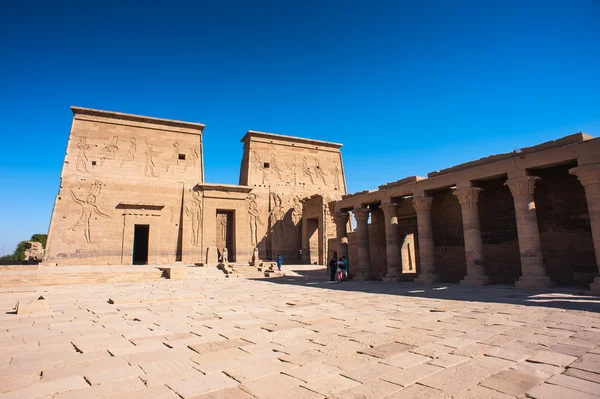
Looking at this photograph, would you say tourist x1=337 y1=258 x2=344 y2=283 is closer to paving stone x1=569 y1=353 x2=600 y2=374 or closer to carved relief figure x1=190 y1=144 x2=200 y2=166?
paving stone x1=569 y1=353 x2=600 y2=374

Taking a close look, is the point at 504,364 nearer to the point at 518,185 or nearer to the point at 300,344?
the point at 300,344

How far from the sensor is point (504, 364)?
353cm

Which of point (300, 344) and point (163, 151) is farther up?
→ point (163, 151)

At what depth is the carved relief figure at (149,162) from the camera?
23469 millimetres

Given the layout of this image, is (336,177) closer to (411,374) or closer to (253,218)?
(253,218)

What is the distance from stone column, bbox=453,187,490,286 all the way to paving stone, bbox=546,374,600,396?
9.10 metres

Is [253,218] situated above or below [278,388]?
above

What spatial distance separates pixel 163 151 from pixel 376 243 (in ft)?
54.0

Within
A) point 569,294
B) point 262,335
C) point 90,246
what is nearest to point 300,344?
point 262,335

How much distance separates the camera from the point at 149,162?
2369cm

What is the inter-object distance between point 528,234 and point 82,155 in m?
24.5

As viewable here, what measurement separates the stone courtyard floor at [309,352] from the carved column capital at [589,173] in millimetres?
3330

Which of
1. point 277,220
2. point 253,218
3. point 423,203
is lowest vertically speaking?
point 423,203

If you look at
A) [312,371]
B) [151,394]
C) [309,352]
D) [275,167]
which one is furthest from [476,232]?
[275,167]
